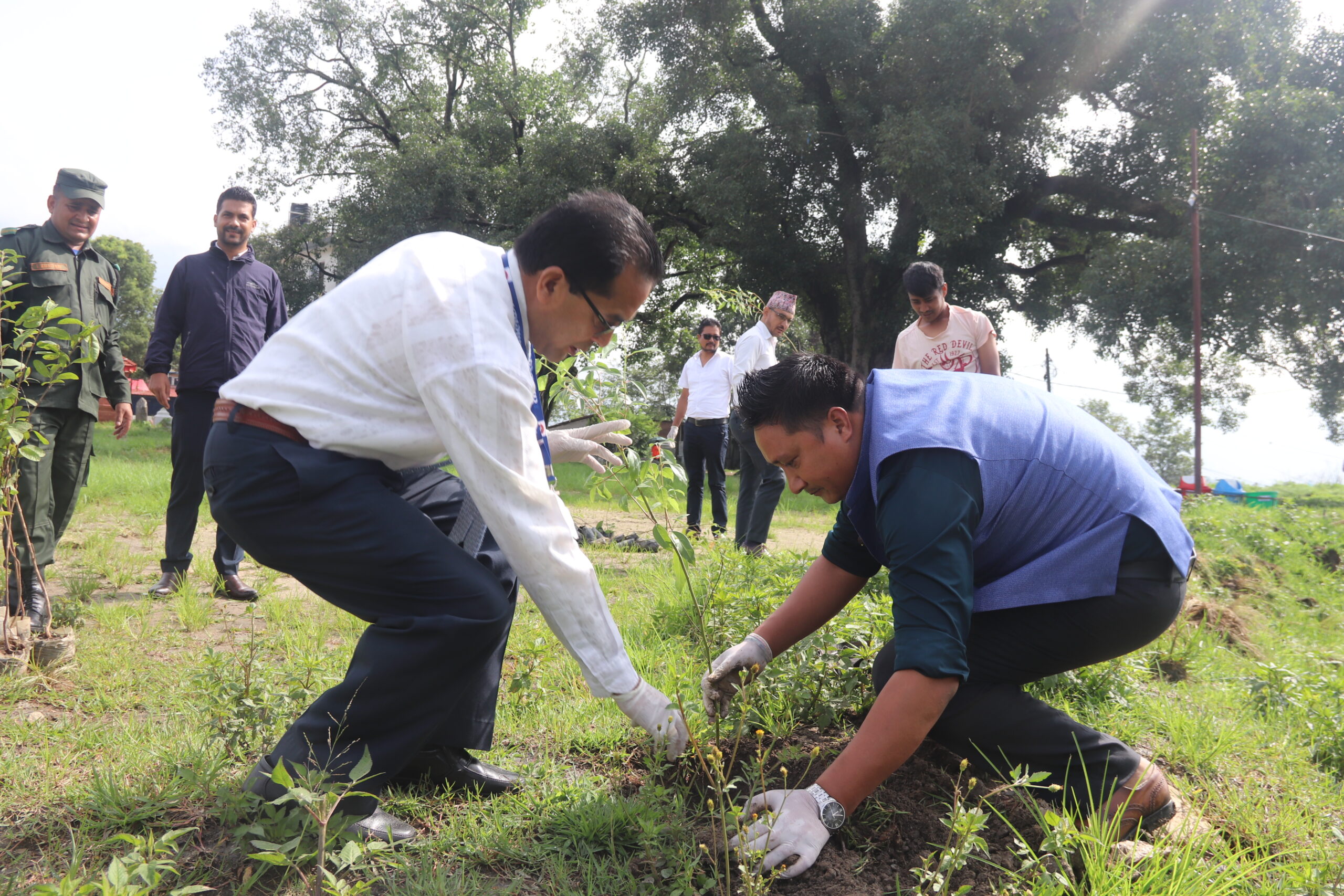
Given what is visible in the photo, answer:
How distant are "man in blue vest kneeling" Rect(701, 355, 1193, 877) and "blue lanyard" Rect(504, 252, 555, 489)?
519mm

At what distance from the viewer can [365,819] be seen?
6.19 ft

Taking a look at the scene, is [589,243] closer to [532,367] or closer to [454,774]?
[532,367]

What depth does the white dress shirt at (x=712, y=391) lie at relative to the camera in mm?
6488

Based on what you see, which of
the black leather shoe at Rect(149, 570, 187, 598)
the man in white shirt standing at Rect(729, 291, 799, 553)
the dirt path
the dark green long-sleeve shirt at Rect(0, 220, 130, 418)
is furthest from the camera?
the dirt path

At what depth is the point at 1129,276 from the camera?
1390cm

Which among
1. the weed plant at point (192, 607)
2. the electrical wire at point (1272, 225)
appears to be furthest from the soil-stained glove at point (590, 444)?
the electrical wire at point (1272, 225)

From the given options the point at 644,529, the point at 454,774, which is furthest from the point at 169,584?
the point at 644,529

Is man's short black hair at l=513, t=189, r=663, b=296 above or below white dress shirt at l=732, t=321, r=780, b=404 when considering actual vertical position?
below

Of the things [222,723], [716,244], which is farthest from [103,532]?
[716,244]

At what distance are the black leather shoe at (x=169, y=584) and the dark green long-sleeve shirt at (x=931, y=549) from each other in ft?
12.8

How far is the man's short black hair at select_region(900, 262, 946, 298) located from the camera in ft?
15.9

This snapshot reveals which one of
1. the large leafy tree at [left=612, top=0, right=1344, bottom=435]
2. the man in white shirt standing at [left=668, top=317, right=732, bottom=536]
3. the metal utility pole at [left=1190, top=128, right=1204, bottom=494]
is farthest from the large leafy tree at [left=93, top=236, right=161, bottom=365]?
the metal utility pole at [left=1190, top=128, right=1204, bottom=494]

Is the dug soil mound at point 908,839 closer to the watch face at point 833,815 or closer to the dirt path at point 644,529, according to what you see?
the watch face at point 833,815

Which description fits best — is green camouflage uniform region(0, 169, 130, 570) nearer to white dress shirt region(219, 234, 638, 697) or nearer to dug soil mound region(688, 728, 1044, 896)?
white dress shirt region(219, 234, 638, 697)
